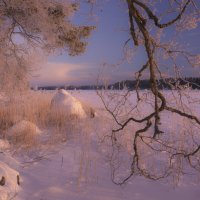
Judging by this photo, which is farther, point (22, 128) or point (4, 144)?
point (22, 128)

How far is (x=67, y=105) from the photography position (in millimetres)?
11750

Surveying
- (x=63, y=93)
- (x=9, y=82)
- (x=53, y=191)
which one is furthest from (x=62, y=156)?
(x=63, y=93)

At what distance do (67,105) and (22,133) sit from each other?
9.07 ft

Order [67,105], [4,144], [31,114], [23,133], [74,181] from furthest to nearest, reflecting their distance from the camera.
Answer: [67,105], [31,114], [23,133], [4,144], [74,181]

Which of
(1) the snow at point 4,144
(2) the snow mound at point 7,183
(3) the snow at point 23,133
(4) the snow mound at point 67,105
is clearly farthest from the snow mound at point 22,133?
(2) the snow mound at point 7,183

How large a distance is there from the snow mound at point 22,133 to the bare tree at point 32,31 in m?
1.48

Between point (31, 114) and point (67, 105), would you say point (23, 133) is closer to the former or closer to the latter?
point (31, 114)

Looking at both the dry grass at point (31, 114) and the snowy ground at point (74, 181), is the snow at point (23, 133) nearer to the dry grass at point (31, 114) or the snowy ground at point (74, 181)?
the dry grass at point (31, 114)

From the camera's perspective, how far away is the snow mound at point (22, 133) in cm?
882

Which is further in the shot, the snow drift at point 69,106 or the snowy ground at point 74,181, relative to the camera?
the snow drift at point 69,106

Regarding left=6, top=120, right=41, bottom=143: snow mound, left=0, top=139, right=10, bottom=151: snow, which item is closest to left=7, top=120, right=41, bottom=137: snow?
left=6, top=120, right=41, bottom=143: snow mound

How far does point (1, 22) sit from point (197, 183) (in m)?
5.94

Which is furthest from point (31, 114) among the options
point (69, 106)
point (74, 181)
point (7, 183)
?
point (7, 183)

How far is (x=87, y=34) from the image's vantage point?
34.7ft
